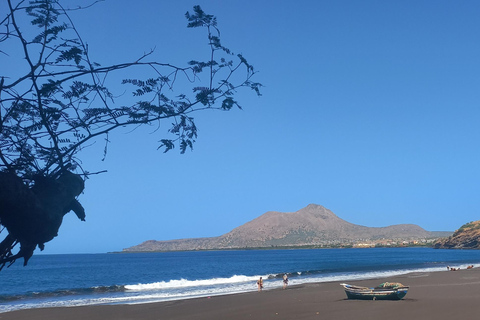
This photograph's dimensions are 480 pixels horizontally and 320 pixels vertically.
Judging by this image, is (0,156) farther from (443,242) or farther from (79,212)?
(443,242)

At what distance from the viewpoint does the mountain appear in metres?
145

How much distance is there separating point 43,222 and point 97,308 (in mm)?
23856

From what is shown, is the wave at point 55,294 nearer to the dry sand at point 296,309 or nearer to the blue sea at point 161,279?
the blue sea at point 161,279

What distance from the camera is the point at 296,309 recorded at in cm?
2208

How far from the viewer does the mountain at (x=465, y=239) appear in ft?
475

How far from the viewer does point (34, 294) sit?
37.9 metres

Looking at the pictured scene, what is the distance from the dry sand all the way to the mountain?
129 meters

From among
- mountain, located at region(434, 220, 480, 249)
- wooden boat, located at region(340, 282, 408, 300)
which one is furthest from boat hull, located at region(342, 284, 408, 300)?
mountain, located at region(434, 220, 480, 249)

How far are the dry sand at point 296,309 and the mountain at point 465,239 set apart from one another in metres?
129

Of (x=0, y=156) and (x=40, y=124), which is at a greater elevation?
(x=40, y=124)

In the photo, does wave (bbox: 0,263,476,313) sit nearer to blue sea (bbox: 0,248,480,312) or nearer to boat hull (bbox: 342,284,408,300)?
blue sea (bbox: 0,248,480,312)

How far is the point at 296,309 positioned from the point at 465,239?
146m

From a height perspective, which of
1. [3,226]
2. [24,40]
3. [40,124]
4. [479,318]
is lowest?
[479,318]

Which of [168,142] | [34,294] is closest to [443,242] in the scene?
[34,294]
